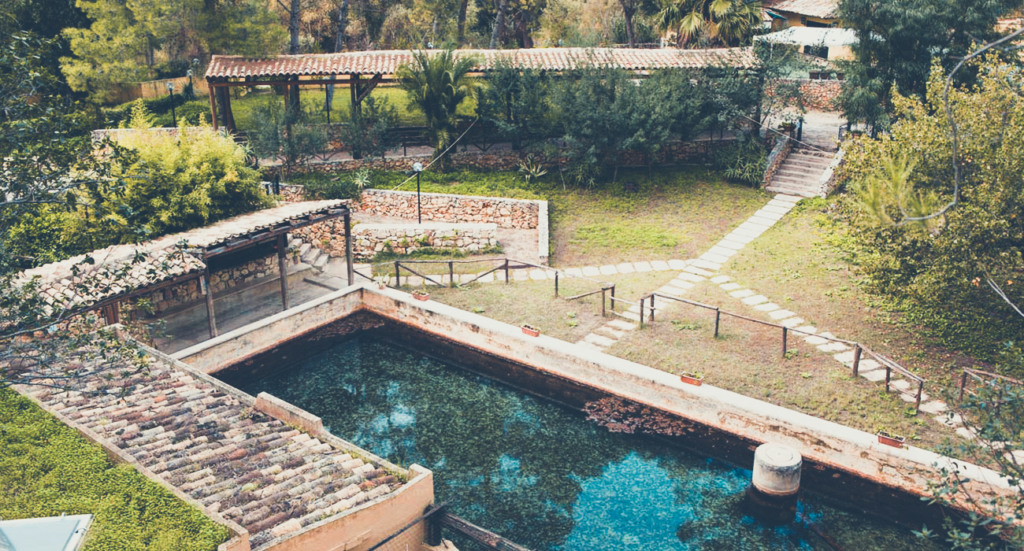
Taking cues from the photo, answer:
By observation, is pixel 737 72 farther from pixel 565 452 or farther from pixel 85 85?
pixel 85 85

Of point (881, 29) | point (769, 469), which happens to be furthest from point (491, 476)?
point (881, 29)

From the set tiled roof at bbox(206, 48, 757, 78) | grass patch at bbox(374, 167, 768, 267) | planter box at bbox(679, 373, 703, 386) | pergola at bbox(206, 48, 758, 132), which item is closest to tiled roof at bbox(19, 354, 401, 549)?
planter box at bbox(679, 373, 703, 386)

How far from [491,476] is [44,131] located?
7.90 metres

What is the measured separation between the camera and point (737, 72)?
23719mm

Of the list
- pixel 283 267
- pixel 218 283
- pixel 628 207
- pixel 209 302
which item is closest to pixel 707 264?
pixel 628 207

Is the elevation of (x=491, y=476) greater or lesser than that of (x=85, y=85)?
lesser

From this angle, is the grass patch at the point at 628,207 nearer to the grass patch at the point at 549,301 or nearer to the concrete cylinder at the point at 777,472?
the grass patch at the point at 549,301

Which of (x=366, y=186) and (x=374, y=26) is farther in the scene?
(x=374, y=26)

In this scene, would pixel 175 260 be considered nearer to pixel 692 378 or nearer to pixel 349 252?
pixel 349 252

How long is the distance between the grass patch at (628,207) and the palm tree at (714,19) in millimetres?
5148

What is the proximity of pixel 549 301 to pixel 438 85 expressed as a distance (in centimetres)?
908

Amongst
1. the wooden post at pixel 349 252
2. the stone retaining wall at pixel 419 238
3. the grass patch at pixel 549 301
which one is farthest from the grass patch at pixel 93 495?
the stone retaining wall at pixel 419 238

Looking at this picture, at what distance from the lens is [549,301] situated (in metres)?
17.3

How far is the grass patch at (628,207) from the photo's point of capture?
65.0ft
